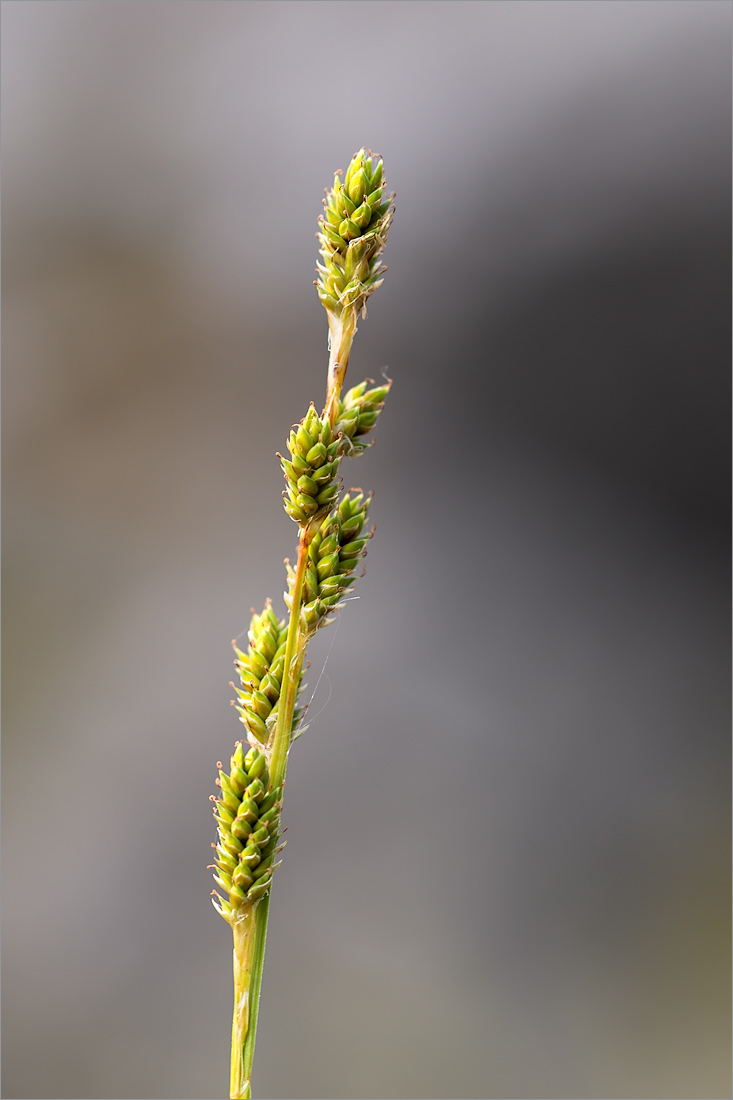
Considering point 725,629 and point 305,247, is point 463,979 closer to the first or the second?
point 725,629

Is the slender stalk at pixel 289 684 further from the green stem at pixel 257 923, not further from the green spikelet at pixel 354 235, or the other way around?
the green spikelet at pixel 354 235

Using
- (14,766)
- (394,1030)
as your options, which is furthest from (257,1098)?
(14,766)

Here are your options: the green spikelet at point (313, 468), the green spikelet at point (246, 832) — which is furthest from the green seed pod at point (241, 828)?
the green spikelet at point (313, 468)

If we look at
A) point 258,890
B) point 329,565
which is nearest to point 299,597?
point 329,565

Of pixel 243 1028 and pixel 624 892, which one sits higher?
pixel 243 1028

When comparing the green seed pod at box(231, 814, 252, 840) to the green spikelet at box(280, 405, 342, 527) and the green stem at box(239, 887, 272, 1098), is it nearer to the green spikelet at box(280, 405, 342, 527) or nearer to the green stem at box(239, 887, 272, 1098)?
the green stem at box(239, 887, 272, 1098)

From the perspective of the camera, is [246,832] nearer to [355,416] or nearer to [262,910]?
[262,910]
